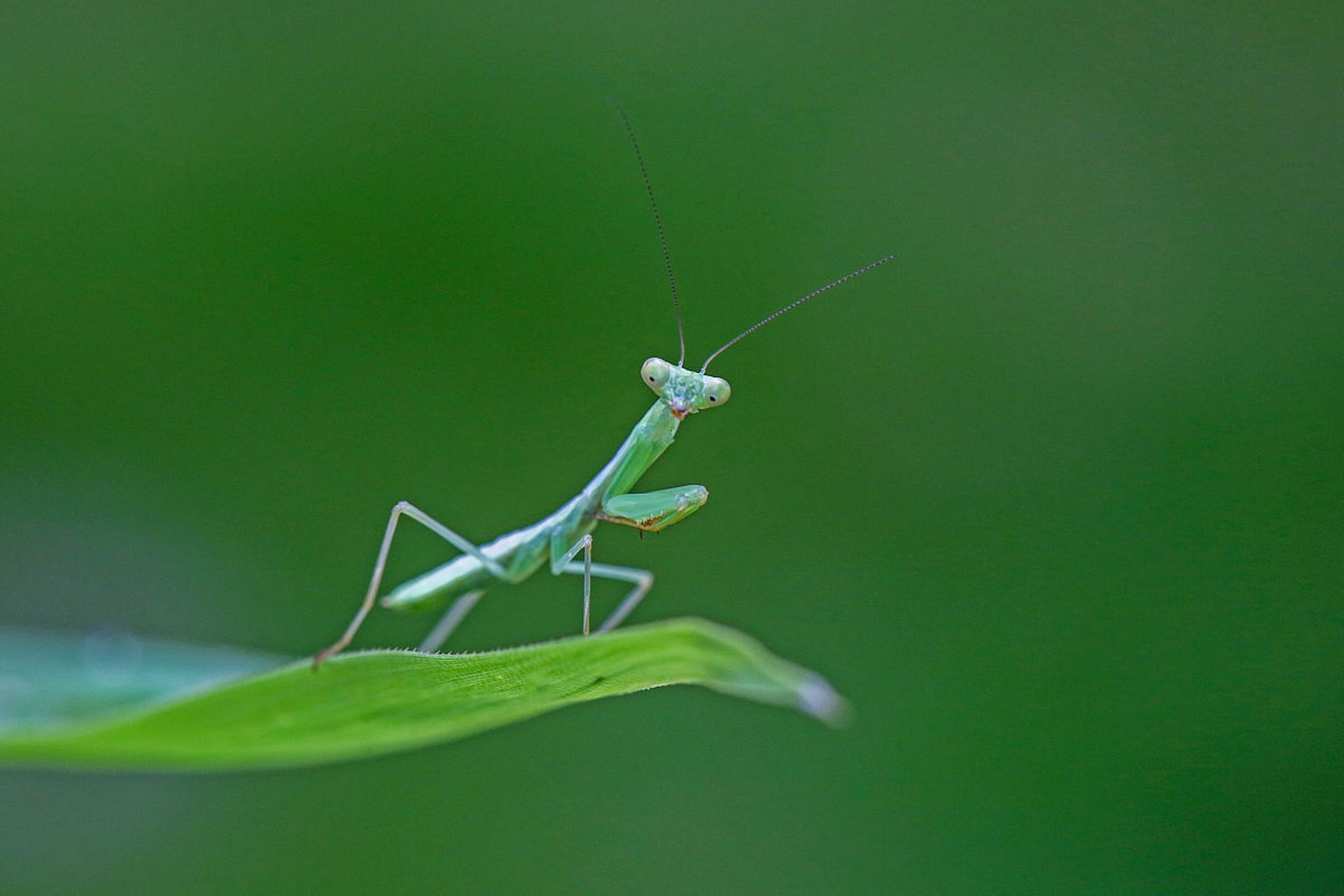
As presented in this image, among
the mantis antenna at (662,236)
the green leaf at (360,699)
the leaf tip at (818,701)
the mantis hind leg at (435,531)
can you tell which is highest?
the mantis antenna at (662,236)

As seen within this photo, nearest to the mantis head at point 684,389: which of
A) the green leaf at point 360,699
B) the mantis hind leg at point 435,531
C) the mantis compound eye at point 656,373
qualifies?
the mantis compound eye at point 656,373

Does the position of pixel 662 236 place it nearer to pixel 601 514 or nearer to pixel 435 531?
pixel 601 514

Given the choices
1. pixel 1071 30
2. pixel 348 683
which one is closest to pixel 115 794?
pixel 348 683

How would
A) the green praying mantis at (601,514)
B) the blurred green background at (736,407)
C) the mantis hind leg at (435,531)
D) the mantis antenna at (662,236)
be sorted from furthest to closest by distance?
the blurred green background at (736,407) < the mantis antenna at (662,236) < the green praying mantis at (601,514) < the mantis hind leg at (435,531)

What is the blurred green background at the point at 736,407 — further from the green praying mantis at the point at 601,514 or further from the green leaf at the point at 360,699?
the green leaf at the point at 360,699

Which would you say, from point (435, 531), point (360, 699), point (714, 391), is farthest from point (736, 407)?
point (360, 699)

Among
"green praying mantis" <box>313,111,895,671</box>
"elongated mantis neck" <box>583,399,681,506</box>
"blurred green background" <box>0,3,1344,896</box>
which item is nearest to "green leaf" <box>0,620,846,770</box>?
"green praying mantis" <box>313,111,895,671</box>
